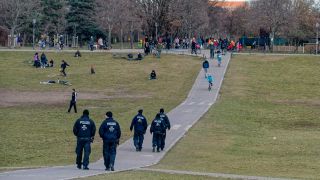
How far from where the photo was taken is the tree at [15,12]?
87438mm

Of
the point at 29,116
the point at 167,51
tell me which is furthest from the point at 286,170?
the point at 167,51

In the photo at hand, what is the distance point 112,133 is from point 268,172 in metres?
4.58

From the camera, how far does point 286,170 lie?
74.9 feet

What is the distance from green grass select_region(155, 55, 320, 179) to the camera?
24125mm

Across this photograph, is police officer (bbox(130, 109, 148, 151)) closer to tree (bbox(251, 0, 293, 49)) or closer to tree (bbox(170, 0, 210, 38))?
tree (bbox(251, 0, 293, 49))

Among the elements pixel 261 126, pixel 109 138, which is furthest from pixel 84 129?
pixel 261 126

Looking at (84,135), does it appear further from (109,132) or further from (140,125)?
(140,125)

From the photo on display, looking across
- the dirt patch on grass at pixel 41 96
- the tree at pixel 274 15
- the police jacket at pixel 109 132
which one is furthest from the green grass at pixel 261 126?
the tree at pixel 274 15

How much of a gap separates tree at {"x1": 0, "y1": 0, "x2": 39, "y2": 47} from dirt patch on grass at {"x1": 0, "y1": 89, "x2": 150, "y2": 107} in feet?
115

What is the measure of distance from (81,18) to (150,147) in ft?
246

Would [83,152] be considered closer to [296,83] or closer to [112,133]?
[112,133]

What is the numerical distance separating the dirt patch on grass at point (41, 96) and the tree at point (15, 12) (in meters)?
35.1

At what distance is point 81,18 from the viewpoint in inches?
3989

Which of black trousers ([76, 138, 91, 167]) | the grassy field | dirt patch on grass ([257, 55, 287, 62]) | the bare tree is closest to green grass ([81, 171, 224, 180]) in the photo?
black trousers ([76, 138, 91, 167])
